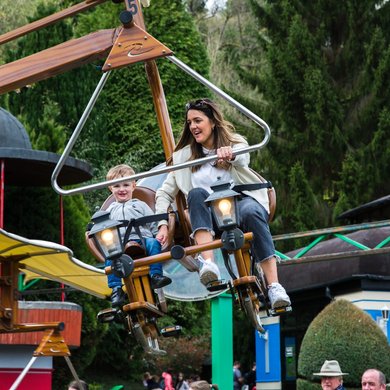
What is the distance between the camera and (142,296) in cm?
682

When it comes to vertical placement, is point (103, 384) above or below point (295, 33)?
below

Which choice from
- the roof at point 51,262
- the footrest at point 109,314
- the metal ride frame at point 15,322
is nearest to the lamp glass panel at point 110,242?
the footrest at point 109,314

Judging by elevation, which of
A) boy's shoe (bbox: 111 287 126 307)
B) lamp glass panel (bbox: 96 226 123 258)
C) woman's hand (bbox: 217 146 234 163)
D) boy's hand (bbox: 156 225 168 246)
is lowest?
boy's shoe (bbox: 111 287 126 307)

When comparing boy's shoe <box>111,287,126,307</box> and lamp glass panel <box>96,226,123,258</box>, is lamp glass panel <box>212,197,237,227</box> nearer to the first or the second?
lamp glass panel <box>96,226,123,258</box>

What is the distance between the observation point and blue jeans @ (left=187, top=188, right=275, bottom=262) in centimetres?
668

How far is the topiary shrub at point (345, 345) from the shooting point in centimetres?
1571

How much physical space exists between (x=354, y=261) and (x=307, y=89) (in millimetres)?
9851

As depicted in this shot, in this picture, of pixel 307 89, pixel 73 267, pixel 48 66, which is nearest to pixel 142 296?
pixel 48 66

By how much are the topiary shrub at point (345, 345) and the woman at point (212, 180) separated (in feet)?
29.9

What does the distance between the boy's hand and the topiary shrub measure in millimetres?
9104

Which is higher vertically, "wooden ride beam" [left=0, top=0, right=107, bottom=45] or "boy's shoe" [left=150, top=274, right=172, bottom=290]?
"wooden ride beam" [left=0, top=0, right=107, bottom=45]

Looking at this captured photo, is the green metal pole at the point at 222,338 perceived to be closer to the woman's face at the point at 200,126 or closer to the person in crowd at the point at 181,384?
the person in crowd at the point at 181,384

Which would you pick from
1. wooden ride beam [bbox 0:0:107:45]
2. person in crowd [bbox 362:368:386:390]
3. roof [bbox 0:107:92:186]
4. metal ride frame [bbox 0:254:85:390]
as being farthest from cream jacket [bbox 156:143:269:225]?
roof [bbox 0:107:92:186]

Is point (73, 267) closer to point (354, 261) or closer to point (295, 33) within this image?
point (354, 261)
